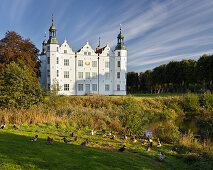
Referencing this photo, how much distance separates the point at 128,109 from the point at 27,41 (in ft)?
97.5

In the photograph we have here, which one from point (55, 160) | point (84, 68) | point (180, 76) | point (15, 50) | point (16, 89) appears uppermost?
point (15, 50)

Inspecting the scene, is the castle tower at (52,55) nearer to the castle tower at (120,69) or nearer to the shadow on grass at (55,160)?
the castle tower at (120,69)

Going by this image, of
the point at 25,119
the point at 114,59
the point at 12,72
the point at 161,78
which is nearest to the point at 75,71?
the point at 114,59

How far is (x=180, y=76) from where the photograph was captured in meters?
51.5

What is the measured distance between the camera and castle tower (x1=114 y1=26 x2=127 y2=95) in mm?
41594

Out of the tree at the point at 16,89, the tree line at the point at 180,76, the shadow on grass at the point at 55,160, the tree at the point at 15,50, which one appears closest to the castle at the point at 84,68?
the tree at the point at 15,50

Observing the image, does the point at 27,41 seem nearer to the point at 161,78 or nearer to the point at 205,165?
the point at 205,165

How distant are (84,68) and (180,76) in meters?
30.4

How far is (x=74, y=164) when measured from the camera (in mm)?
5434

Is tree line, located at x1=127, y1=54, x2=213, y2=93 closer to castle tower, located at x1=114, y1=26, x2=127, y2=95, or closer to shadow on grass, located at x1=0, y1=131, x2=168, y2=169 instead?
castle tower, located at x1=114, y1=26, x2=127, y2=95

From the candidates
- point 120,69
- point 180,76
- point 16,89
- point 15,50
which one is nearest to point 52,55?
point 15,50

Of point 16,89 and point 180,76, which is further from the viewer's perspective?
point 180,76

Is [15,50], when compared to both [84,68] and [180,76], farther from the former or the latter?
[180,76]

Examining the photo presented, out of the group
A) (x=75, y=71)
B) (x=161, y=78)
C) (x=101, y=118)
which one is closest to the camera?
(x=101, y=118)
